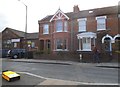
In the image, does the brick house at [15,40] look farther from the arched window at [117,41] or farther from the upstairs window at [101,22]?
the arched window at [117,41]

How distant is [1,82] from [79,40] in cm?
1809

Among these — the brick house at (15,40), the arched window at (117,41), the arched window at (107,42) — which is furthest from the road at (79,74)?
the brick house at (15,40)

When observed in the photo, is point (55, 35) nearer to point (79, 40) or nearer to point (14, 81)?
point (79, 40)

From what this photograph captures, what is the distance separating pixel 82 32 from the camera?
25.7 metres

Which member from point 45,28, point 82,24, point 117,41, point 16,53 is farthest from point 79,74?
point 16,53

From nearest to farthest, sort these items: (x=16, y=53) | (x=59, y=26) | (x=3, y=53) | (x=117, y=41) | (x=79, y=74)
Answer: (x=79, y=74) → (x=117, y=41) → (x=59, y=26) → (x=16, y=53) → (x=3, y=53)

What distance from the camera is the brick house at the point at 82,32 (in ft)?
76.8

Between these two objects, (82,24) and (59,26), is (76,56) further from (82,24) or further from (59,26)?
(59,26)

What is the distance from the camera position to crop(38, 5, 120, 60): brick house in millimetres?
23406

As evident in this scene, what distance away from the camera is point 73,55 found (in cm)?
2269

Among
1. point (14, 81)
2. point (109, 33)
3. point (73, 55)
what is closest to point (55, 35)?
point (73, 55)

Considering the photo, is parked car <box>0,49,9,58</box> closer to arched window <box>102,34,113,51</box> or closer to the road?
arched window <box>102,34,113,51</box>

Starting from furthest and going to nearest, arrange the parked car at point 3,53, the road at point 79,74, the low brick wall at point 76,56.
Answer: the parked car at point 3,53 < the low brick wall at point 76,56 < the road at point 79,74

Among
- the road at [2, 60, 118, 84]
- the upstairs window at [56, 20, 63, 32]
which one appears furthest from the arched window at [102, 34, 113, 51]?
the road at [2, 60, 118, 84]
